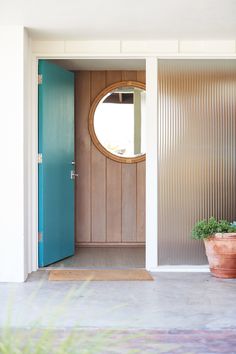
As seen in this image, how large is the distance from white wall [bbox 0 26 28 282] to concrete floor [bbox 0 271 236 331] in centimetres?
23

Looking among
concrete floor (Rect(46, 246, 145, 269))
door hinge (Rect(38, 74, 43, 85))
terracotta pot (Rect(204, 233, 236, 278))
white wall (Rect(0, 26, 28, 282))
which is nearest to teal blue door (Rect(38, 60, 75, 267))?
door hinge (Rect(38, 74, 43, 85))

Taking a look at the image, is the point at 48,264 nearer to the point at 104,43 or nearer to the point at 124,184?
the point at 124,184

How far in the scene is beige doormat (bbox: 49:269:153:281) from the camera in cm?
499

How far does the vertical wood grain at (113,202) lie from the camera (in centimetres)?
683

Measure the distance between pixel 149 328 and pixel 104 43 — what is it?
10.0ft

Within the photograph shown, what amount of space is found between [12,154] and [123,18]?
1575mm

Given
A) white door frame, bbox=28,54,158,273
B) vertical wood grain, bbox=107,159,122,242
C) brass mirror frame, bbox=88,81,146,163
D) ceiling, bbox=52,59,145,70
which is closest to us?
white door frame, bbox=28,54,158,273

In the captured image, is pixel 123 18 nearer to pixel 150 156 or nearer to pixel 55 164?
pixel 150 156

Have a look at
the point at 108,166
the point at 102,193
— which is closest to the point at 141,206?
the point at 102,193

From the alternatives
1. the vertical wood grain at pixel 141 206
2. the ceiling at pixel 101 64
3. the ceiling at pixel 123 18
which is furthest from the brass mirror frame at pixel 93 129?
the ceiling at pixel 123 18

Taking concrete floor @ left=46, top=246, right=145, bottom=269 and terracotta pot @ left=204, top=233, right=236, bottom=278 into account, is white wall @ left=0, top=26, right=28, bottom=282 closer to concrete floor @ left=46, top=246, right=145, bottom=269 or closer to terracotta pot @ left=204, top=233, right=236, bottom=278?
concrete floor @ left=46, top=246, right=145, bottom=269

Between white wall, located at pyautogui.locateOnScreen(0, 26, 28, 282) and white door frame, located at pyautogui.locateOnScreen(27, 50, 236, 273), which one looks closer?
white wall, located at pyautogui.locateOnScreen(0, 26, 28, 282)

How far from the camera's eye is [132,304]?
4059 mm

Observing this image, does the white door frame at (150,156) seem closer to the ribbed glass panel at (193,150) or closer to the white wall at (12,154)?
the ribbed glass panel at (193,150)
